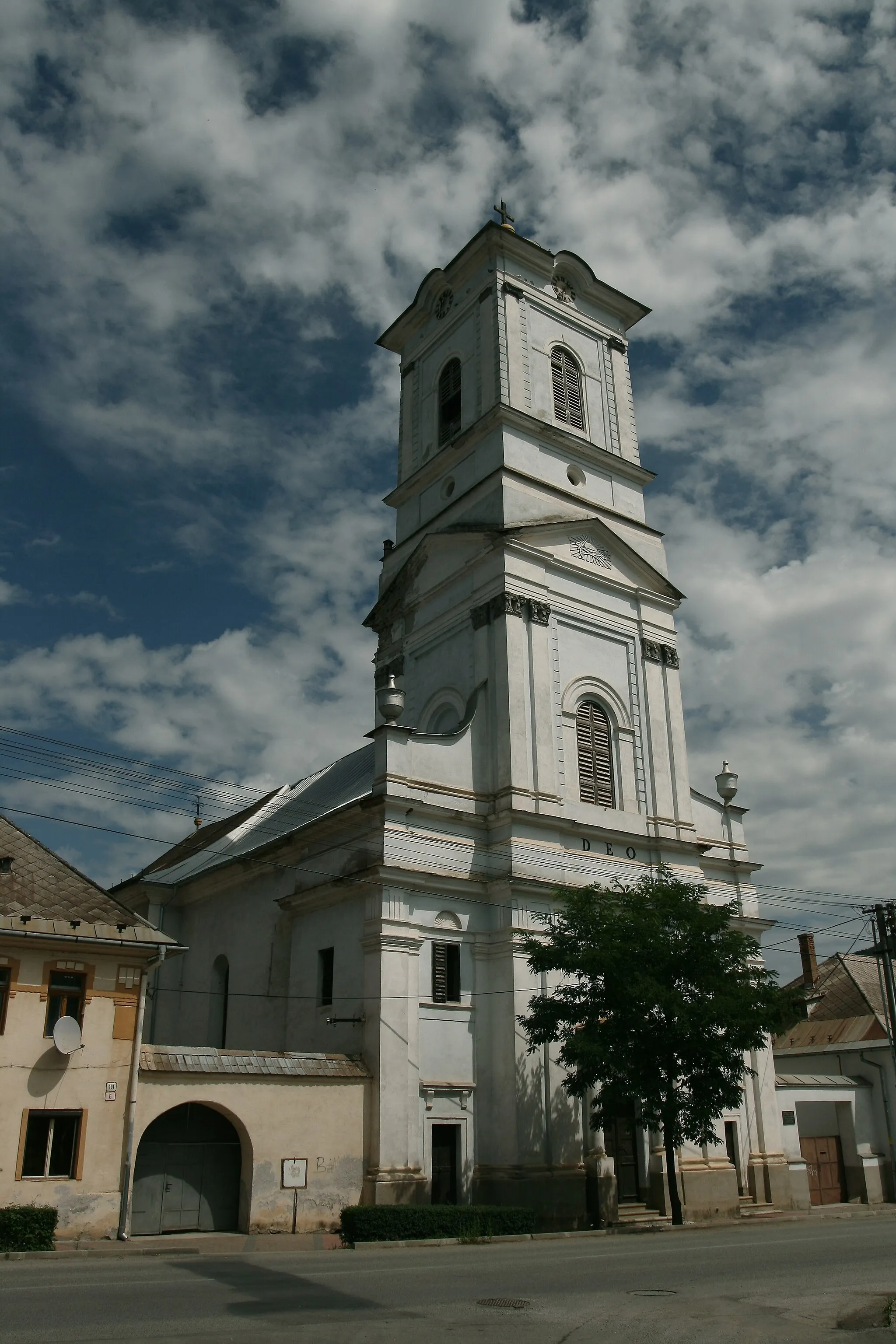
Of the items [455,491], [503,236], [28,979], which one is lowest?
[28,979]

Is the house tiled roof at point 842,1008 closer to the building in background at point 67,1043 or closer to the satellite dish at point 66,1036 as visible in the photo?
the building in background at point 67,1043

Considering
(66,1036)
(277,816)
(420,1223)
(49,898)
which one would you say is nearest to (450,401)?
(277,816)

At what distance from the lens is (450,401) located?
1464 inches

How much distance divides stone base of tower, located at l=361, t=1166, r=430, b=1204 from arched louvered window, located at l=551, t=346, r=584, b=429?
893 inches

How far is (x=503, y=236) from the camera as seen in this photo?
36.0 metres

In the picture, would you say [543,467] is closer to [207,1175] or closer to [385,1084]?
[385,1084]

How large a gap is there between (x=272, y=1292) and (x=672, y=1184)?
44.3 feet

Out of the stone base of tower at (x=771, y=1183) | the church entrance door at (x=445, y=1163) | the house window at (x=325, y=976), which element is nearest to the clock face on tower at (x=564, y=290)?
the house window at (x=325, y=976)

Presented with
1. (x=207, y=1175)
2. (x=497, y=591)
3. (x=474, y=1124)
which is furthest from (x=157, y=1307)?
(x=497, y=591)

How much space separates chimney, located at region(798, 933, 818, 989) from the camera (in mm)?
56844

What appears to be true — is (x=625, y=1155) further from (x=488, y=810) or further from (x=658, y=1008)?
(x=488, y=810)

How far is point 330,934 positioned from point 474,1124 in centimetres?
557

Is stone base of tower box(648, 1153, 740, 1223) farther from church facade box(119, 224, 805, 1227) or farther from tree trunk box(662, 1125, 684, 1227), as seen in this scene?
tree trunk box(662, 1125, 684, 1227)

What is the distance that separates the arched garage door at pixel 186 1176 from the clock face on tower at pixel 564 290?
91.1 ft
